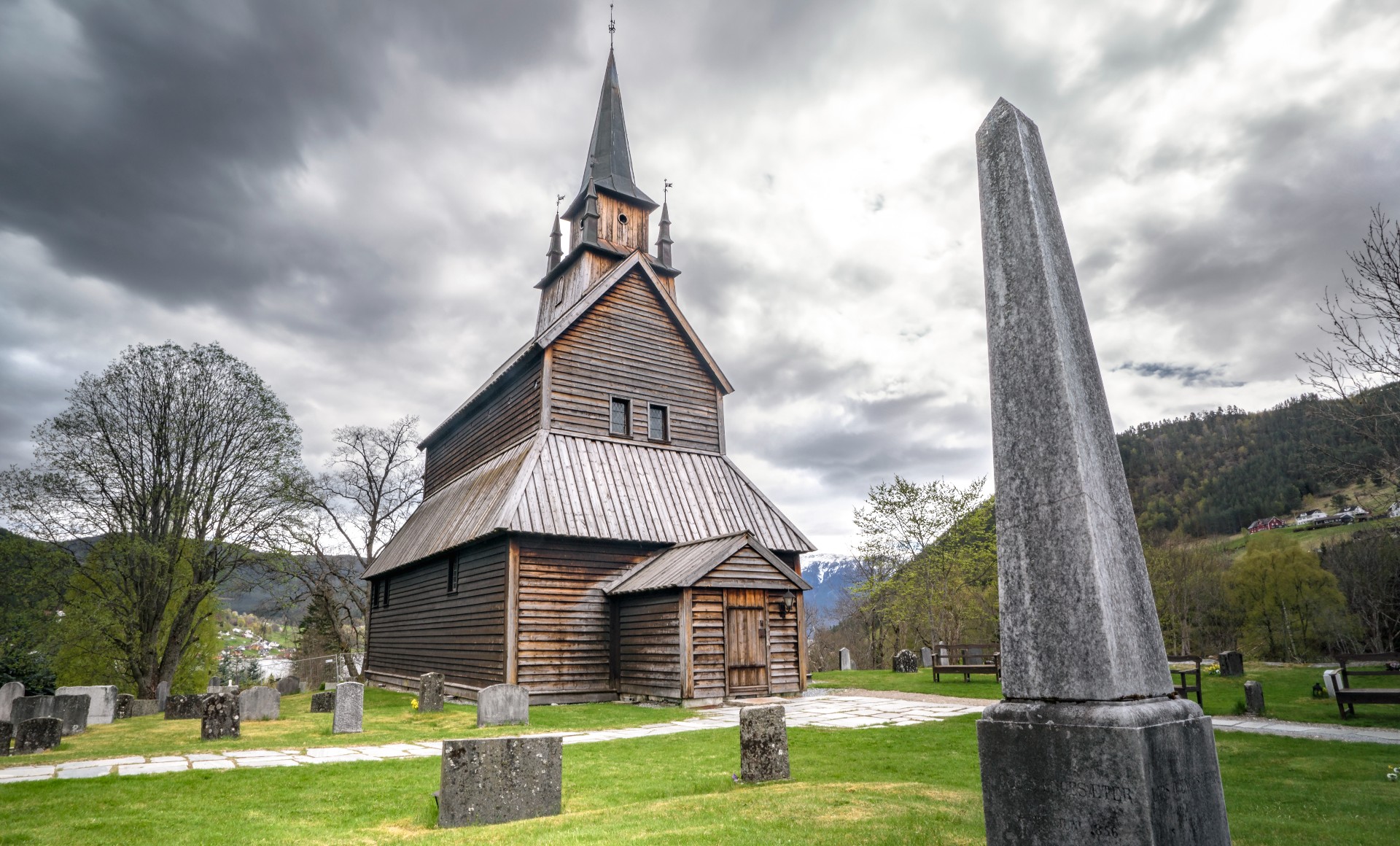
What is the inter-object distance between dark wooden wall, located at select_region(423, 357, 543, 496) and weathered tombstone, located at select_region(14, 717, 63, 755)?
38.7 ft

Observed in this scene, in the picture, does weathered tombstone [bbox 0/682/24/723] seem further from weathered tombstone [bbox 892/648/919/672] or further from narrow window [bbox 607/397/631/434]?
weathered tombstone [bbox 892/648/919/672]

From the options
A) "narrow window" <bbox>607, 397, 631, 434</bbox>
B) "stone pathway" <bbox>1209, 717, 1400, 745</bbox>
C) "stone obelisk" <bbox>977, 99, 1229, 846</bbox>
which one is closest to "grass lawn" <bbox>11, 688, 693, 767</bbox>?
"narrow window" <bbox>607, 397, 631, 434</bbox>

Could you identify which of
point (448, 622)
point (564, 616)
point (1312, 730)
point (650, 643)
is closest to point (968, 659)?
point (650, 643)

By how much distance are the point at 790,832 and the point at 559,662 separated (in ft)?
43.0

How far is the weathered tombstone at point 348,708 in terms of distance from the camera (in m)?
12.4

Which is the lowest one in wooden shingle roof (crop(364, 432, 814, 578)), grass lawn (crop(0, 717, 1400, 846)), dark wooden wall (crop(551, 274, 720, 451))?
grass lawn (crop(0, 717, 1400, 846))

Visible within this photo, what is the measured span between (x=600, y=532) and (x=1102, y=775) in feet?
52.4

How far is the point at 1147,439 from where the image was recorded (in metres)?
82.4

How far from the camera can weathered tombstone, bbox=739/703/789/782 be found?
7.41 metres

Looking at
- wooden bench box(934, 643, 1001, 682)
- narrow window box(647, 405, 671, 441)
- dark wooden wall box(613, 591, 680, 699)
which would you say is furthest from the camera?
narrow window box(647, 405, 671, 441)

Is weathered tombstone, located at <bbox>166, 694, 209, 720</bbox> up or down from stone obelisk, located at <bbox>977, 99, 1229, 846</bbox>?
down

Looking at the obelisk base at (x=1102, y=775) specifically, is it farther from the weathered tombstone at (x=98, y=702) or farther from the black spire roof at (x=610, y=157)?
the black spire roof at (x=610, y=157)

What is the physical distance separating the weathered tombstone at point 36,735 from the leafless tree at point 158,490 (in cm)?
1257

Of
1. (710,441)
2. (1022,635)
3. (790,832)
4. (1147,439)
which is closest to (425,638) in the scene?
(710,441)
